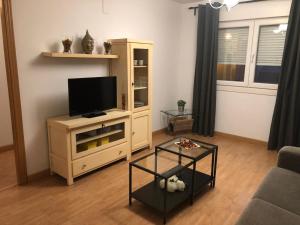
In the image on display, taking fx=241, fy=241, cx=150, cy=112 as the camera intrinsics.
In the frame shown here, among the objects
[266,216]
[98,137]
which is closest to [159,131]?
[98,137]

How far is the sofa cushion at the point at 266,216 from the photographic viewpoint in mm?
1414

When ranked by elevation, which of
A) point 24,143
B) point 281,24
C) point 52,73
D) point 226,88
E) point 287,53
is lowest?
point 24,143

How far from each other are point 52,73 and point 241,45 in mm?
2967

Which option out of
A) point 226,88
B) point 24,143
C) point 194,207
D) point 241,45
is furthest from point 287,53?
point 24,143

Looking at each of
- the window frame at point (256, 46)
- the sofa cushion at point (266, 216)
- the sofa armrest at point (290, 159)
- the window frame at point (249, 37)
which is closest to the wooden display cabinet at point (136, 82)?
the window frame at point (249, 37)

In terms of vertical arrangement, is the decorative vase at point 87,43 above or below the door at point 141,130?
above

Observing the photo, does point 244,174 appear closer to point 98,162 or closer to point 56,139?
point 98,162

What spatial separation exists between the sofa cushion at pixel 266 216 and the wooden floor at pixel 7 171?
2.37 m

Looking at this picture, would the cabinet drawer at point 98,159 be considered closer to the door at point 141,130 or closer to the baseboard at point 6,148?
the door at point 141,130

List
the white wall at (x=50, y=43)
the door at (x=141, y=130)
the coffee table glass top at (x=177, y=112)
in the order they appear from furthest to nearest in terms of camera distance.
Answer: the coffee table glass top at (x=177, y=112) → the door at (x=141, y=130) → the white wall at (x=50, y=43)

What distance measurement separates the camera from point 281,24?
139 inches

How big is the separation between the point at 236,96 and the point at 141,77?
1.70 metres

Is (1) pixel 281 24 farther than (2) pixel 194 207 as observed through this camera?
Yes

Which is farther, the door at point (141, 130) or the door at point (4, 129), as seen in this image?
the door at point (141, 130)
